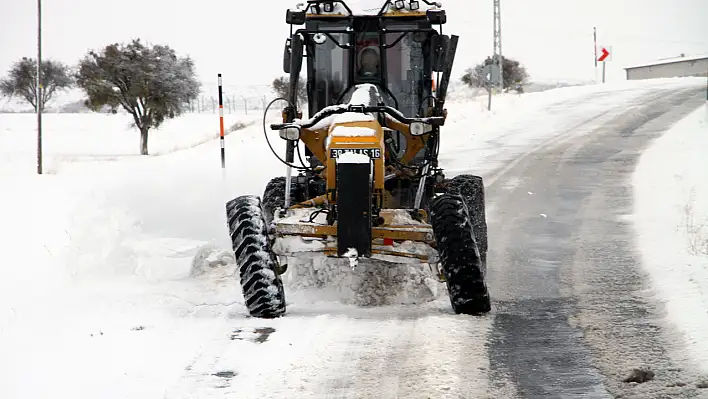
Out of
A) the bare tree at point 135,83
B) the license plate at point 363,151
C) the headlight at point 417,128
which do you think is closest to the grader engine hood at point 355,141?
the license plate at point 363,151

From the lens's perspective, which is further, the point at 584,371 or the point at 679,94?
the point at 679,94

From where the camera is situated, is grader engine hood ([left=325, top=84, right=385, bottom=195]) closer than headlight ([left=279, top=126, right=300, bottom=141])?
Yes

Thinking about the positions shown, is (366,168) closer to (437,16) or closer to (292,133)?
(292,133)

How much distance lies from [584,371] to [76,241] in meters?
6.30

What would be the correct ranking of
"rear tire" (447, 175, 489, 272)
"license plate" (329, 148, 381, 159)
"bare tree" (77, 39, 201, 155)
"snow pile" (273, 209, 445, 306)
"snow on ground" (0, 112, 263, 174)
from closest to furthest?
"license plate" (329, 148, 381, 159), "snow pile" (273, 209, 445, 306), "rear tire" (447, 175, 489, 272), "snow on ground" (0, 112, 263, 174), "bare tree" (77, 39, 201, 155)

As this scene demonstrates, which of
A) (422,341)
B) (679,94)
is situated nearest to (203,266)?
(422,341)

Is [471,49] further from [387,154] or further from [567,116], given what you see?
[387,154]

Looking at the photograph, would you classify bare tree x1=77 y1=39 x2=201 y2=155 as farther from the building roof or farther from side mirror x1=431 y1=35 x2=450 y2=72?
the building roof

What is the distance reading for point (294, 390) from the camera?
4.52m

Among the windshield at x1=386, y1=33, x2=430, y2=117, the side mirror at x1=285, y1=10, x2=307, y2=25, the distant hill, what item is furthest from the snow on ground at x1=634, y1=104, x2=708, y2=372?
the distant hill

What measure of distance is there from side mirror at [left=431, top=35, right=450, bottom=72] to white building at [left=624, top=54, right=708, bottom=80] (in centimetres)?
5769

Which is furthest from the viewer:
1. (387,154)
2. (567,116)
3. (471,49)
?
(471,49)

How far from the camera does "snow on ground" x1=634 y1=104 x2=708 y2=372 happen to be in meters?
5.90

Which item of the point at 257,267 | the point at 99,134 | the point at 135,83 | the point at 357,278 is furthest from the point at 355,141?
the point at 99,134
